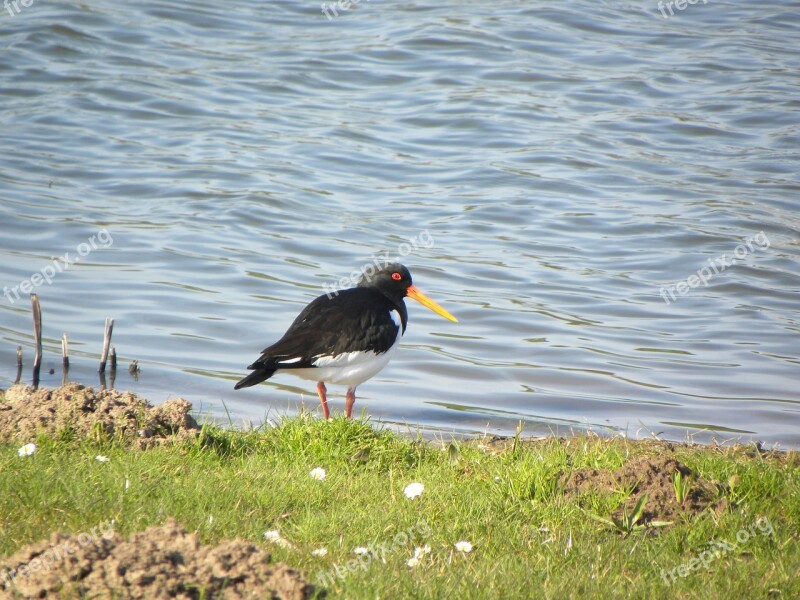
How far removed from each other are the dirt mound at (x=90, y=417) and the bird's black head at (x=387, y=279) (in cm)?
287

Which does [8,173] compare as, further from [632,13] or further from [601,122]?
[632,13]

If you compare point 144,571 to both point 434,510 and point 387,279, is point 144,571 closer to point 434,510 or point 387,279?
point 434,510

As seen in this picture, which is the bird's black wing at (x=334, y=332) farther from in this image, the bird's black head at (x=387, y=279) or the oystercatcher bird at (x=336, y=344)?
the bird's black head at (x=387, y=279)

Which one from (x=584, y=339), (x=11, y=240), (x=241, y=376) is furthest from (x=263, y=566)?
(x=11, y=240)

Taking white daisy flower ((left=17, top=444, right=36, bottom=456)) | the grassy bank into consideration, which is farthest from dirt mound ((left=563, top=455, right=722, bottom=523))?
white daisy flower ((left=17, top=444, right=36, bottom=456))

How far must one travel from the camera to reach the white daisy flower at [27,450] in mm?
4801

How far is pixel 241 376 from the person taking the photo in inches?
329

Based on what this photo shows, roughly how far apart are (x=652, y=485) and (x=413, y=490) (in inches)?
45.7

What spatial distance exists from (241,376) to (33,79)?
10.8m

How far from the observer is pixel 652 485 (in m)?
4.67

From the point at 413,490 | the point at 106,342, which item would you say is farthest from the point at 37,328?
the point at 413,490

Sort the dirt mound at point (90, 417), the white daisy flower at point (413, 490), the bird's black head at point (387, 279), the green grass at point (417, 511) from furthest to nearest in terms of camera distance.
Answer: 1. the bird's black head at point (387, 279)
2. the dirt mound at point (90, 417)
3. the white daisy flower at point (413, 490)
4. the green grass at point (417, 511)

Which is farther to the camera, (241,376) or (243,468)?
(241,376)

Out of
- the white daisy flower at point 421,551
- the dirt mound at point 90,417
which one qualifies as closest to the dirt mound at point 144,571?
the white daisy flower at point 421,551
